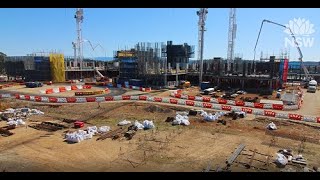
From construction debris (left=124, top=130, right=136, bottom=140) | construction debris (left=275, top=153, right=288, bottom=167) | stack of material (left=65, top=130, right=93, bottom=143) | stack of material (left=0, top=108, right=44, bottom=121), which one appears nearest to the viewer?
construction debris (left=275, top=153, right=288, bottom=167)

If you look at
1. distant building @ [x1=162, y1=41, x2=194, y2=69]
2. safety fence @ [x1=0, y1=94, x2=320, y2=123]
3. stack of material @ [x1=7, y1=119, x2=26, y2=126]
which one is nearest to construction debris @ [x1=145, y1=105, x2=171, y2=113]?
safety fence @ [x1=0, y1=94, x2=320, y2=123]

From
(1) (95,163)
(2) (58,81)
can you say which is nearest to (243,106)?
(1) (95,163)

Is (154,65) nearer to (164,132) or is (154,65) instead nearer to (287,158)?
(164,132)

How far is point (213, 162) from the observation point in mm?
19953

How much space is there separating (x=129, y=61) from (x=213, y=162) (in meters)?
50.0

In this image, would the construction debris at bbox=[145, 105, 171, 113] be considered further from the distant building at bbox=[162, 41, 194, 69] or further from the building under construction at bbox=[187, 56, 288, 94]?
the distant building at bbox=[162, 41, 194, 69]

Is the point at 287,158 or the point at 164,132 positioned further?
the point at 164,132

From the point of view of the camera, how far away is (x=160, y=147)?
23156mm

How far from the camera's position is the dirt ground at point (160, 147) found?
19.8m

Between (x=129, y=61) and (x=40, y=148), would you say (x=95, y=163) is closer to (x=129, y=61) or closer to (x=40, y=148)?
(x=40, y=148)

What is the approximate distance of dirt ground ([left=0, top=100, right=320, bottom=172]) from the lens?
19766mm

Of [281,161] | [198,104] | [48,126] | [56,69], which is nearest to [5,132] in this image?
[48,126]

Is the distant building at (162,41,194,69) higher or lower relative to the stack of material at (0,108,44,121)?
higher

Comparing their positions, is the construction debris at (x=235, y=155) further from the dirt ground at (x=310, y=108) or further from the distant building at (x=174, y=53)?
the distant building at (x=174, y=53)
